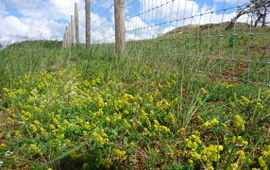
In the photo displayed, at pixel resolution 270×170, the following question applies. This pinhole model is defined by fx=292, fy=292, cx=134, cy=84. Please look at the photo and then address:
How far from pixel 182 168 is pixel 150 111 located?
0.80 m

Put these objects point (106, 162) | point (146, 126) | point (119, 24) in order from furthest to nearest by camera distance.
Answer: point (119, 24) → point (146, 126) → point (106, 162)

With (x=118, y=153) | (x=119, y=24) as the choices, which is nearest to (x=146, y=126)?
(x=118, y=153)

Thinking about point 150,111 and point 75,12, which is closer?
point 150,111

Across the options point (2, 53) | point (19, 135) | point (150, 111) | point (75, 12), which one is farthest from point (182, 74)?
point (75, 12)

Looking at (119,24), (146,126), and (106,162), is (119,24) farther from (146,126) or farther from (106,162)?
(106,162)

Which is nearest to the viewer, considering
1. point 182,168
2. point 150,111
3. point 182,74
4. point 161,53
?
point 182,168

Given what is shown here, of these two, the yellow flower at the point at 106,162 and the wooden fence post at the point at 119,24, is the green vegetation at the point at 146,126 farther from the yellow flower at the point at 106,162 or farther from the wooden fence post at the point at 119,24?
the wooden fence post at the point at 119,24

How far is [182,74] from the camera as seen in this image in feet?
9.64

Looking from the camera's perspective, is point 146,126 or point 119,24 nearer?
point 146,126

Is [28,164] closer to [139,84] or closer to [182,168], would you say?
[182,168]

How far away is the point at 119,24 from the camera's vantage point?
227 inches

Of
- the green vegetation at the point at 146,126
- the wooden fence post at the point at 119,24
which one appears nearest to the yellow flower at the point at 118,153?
the green vegetation at the point at 146,126

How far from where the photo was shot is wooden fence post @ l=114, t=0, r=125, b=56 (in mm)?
5719

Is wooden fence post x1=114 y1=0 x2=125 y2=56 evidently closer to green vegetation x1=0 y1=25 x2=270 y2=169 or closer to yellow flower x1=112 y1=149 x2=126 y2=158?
green vegetation x1=0 y1=25 x2=270 y2=169
